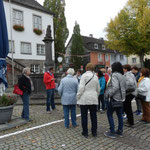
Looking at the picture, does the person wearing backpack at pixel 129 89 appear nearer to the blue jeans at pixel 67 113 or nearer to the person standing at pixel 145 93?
the person standing at pixel 145 93

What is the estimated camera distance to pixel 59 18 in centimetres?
2988

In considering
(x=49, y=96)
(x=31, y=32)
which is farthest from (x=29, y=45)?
(x=49, y=96)

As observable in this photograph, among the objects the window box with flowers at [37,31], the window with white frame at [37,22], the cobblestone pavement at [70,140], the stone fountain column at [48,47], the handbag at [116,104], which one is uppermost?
the window with white frame at [37,22]

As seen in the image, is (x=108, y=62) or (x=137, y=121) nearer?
(x=137, y=121)

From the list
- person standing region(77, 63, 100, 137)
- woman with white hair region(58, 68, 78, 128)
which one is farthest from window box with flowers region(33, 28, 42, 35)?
person standing region(77, 63, 100, 137)

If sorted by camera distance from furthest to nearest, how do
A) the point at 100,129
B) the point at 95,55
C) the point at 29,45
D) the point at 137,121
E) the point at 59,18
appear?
the point at 95,55 → the point at 59,18 → the point at 29,45 → the point at 137,121 → the point at 100,129

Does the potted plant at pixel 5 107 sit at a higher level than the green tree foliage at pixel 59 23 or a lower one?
lower

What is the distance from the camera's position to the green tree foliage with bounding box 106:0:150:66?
2558 centimetres

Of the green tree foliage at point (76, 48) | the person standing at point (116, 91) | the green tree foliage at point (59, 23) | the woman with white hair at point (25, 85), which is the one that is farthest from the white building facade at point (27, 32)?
the person standing at point (116, 91)

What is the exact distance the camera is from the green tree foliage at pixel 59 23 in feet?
97.5

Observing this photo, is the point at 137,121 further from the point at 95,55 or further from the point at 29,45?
the point at 95,55

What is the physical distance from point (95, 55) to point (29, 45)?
72.6ft

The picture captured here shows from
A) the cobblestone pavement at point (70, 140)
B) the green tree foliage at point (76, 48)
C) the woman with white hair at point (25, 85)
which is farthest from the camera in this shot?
the green tree foliage at point (76, 48)

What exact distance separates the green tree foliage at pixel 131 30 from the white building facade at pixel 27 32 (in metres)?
11.1
